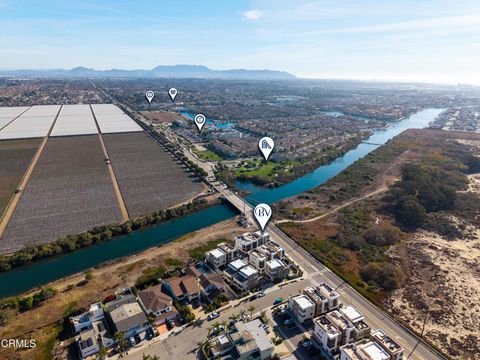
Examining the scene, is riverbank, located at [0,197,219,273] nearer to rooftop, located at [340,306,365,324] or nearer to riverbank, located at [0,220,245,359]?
riverbank, located at [0,220,245,359]

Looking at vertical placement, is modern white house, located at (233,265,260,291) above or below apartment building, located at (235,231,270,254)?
below

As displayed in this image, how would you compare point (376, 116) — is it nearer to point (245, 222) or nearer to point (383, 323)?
point (245, 222)

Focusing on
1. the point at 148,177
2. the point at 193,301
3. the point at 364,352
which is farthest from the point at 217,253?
the point at 148,177

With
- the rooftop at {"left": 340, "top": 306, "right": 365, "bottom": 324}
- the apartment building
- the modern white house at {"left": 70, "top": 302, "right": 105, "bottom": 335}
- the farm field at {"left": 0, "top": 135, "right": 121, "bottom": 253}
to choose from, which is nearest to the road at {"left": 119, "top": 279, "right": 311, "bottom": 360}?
the modern white house at {"left": 70, "top": 302, "right": 105, "bottom": 335}

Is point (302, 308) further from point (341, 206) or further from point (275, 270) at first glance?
Result: point (341, 206)

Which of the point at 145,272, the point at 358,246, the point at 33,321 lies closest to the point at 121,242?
the point at 145,272
